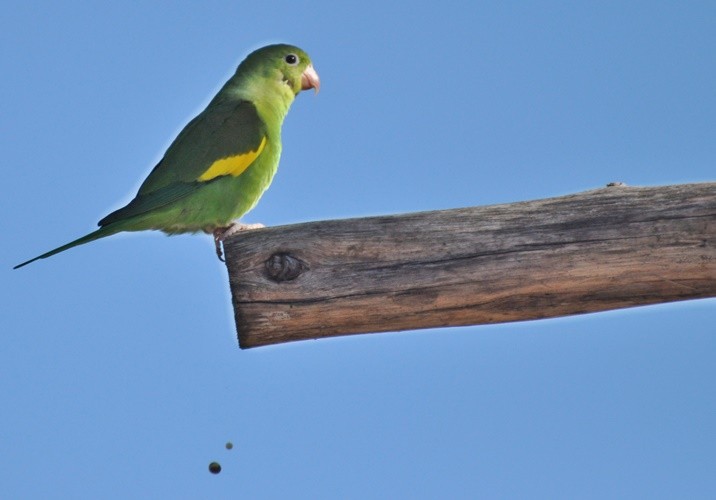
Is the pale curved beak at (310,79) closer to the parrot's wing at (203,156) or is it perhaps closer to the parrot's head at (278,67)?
the parrot's head at (278,67)

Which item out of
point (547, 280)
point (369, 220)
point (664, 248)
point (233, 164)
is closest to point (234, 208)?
point (233, 164)

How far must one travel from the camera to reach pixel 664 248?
2.41 metres

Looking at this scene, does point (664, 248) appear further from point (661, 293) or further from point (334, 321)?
point (334, 321)

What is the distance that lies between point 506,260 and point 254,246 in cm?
80

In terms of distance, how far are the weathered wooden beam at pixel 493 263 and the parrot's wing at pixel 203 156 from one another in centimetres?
76

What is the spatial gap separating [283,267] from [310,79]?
1.52m

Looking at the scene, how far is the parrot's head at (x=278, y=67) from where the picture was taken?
3.65m

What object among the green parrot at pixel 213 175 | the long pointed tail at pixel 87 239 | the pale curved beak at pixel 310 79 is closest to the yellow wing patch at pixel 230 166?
the green parrot at pixel 213 175

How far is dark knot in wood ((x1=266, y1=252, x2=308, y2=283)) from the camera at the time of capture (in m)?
2.55

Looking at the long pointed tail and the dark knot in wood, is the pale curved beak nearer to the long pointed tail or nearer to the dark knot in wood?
the long pointed tail

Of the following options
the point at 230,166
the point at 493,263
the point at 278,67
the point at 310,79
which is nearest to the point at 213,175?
A: the point at 230,166

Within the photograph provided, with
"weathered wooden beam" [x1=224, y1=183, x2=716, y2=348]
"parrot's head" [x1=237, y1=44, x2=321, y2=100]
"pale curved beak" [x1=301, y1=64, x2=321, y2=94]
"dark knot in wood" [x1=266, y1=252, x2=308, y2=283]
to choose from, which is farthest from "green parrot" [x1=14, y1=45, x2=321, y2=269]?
"weathered wooden beam" [x1=224, y1=183, x2=716, y2=348]

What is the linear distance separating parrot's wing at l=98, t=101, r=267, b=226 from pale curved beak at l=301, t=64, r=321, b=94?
0.42 meters

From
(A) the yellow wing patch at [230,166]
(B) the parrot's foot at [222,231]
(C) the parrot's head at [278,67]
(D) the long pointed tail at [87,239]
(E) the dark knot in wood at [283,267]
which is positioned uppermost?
(C) the parrot's head at [278,67]
